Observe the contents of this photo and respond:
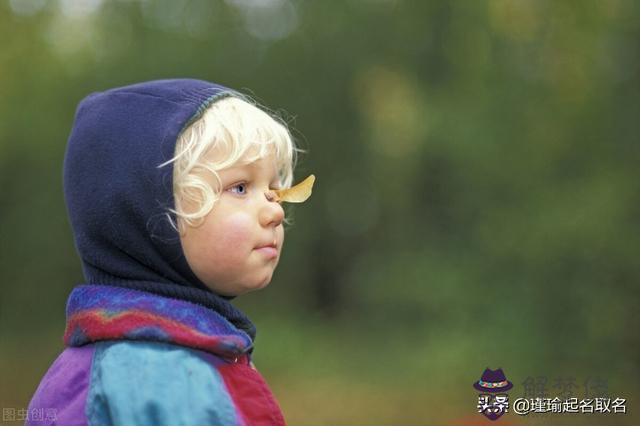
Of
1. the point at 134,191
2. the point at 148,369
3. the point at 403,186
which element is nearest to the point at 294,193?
the point at 134,191

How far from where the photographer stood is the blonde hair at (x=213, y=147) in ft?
6.31

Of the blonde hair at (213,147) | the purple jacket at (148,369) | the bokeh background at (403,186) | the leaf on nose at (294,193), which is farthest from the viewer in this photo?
the bokeh background at (403,186)

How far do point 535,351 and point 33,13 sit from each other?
6883 millimetres

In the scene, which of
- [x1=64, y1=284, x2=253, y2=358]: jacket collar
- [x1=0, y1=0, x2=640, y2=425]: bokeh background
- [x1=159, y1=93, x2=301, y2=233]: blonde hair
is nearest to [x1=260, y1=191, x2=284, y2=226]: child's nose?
[x1=159, y1=93, x2=301, y2=233]: blonde hair

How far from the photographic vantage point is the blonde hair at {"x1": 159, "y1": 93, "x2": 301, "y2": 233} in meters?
1.92

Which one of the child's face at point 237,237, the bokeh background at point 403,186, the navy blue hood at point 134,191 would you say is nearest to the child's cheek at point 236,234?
the child's face at point 237,237

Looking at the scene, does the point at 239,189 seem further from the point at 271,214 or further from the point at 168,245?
the point at 168,245

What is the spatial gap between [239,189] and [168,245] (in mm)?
212

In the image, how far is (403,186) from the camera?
391 inches

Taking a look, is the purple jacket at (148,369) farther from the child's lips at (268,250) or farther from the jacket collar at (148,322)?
the child's lips at (268,250)

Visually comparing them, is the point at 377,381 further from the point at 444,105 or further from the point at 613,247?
the point at 444,105

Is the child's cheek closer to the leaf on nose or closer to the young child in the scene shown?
the young child

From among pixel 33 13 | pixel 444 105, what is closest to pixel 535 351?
pixel 444 105

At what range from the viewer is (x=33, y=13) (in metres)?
10.0
